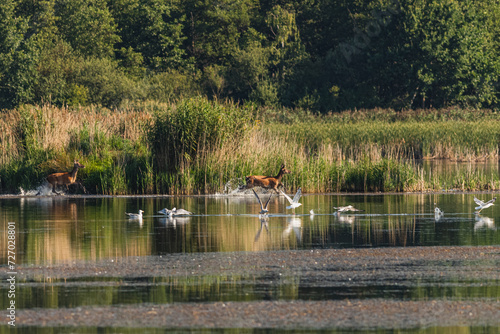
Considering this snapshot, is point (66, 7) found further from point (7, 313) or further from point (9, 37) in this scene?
point (7, 313)

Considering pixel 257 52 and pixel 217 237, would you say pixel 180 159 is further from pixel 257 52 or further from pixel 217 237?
pixel 257 52

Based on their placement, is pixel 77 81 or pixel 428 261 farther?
pixel 77 81

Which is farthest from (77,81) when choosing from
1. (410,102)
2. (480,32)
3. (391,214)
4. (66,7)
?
(391,214)

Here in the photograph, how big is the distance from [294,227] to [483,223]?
141 inches

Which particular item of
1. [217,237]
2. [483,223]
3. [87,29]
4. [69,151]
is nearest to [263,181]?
[69,151]

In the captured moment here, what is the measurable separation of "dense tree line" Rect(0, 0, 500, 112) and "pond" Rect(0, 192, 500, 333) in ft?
143

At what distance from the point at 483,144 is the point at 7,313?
3584cm

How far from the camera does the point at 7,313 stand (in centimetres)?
964

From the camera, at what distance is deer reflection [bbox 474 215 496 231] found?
1659 cm

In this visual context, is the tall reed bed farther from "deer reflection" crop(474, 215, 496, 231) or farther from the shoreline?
the shoreline

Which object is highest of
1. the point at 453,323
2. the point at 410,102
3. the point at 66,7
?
the point at 66,7

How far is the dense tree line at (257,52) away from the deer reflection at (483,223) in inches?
1907

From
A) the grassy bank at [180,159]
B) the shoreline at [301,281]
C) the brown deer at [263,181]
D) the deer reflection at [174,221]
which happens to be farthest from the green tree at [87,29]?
the shoreline at [301,281]

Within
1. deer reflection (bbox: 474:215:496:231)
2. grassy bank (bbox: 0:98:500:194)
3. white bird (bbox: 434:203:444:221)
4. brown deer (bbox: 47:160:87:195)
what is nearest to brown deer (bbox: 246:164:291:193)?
grassy bank (bbox: 0:98:500:194)
